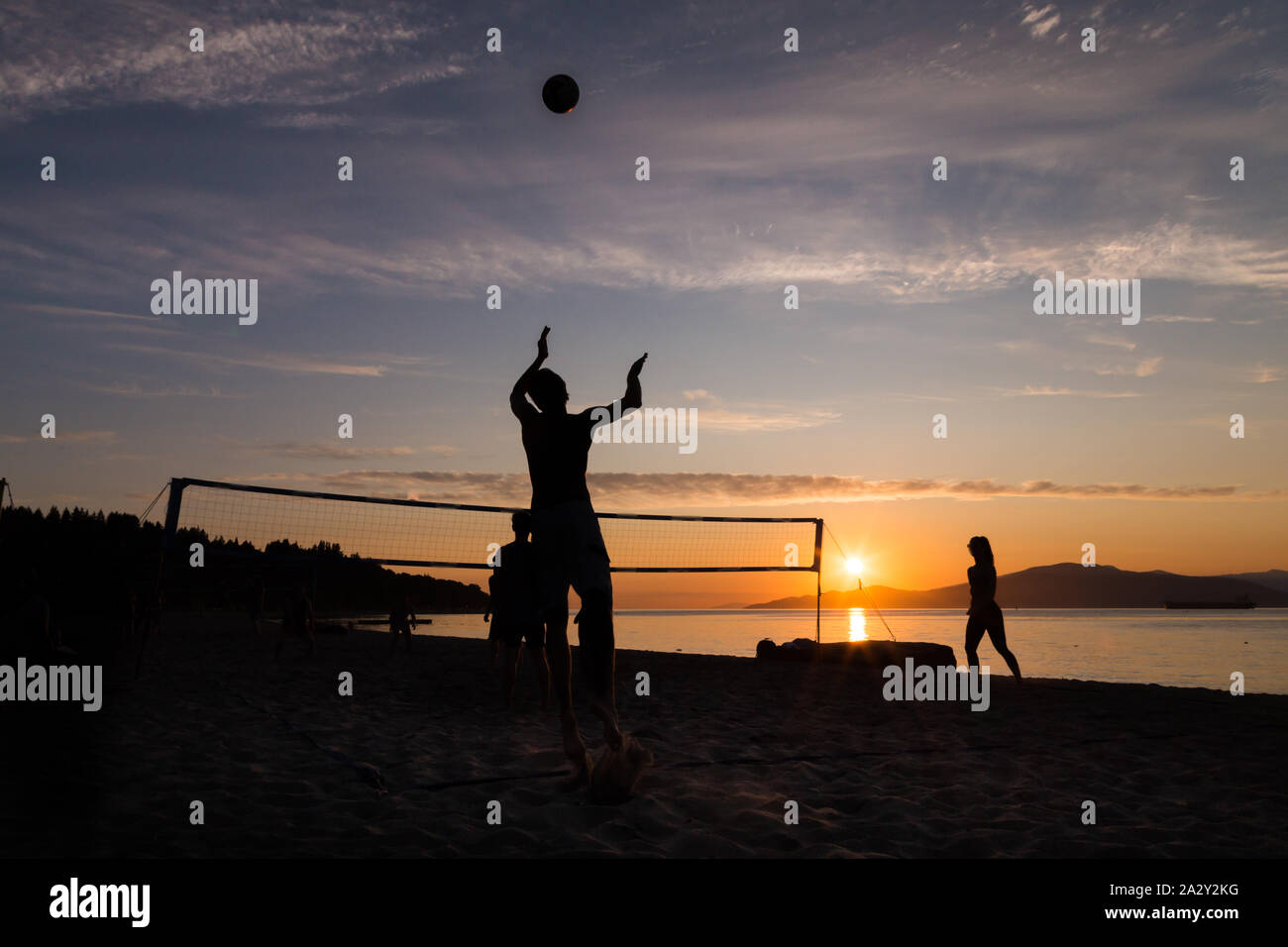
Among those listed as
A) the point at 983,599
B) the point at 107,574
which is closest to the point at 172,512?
the point at 983,599

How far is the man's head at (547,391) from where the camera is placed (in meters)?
4.19

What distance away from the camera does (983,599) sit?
9156 millimetres

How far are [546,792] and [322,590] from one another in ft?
283

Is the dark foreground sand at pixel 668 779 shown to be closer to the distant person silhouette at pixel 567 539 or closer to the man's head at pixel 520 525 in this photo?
the distant person silhouette at pixel 567 539

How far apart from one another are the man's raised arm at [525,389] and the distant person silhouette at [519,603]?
0.54m

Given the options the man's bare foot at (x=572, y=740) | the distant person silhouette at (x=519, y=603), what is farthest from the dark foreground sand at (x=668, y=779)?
the distant person silhouette at (x=519, y=603)

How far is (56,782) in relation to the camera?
12.6ft

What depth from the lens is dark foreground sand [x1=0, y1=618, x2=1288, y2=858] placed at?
3.22m

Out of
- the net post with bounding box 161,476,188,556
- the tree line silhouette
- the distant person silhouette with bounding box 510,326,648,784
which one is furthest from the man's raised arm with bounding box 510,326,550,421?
the tree line silhouette

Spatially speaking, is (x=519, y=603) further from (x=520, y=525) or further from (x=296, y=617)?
(x=296, y=617)

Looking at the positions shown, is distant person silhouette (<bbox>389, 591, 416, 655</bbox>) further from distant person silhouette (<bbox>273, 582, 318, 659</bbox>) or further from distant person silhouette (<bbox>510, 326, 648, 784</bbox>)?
distant person silhouette (<bbox>510, 326, 648, 784</bbox>)

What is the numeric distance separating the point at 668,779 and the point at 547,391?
208 centimetres

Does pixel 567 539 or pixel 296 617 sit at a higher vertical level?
pixel 567 539
